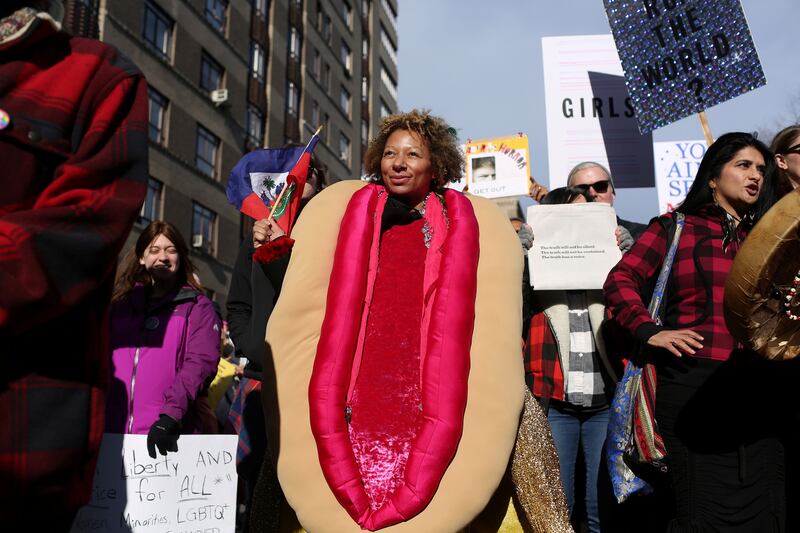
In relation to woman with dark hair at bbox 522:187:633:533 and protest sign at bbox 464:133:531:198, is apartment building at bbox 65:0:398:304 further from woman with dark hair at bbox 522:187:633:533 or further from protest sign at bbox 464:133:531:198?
woman with dark hair at bbox 522:187:633:533

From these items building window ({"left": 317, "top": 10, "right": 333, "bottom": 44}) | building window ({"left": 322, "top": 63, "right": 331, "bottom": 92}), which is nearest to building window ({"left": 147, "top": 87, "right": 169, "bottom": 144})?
building window ({"left": 322, "top": 63, "right": 331, "bottom": 92})

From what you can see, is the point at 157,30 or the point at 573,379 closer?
the point at 573,379

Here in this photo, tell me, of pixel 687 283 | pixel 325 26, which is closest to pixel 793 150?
pixel 687 283

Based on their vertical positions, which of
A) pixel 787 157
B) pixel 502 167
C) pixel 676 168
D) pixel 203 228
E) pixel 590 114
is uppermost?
pixel 203 228

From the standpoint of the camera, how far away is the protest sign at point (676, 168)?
8562 mm

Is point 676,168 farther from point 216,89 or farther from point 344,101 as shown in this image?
point 344,101

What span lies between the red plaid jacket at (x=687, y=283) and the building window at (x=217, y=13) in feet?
85.4

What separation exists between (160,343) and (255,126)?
27817mm

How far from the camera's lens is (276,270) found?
3.07m

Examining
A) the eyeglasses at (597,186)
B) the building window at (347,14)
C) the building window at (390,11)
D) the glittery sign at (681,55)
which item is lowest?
the eyeglasses at (597,186)

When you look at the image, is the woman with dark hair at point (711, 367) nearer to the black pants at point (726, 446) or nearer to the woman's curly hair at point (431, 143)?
the black pants at point (726, 446)

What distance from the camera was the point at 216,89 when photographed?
2788 centimetres

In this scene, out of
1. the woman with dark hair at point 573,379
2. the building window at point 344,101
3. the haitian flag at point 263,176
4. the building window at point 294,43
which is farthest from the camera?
the building window at point 344,101

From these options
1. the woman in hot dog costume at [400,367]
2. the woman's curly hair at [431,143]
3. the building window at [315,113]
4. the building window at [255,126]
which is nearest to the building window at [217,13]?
the building window at [255,126]
